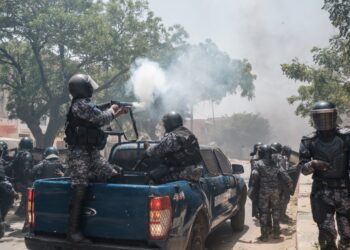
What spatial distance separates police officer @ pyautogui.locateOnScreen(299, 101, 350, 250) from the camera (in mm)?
4434

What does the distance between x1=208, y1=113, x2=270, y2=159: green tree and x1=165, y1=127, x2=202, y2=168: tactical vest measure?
60.0 m

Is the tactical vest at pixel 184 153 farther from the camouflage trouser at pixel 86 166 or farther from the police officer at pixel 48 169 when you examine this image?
the police officer at pixel 48 169

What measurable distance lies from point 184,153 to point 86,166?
1263 mm

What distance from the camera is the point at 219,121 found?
7075 cm

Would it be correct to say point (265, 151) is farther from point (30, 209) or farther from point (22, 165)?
point (22, 165)

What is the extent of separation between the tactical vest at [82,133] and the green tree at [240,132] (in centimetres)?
6086

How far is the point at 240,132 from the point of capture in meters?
66.8

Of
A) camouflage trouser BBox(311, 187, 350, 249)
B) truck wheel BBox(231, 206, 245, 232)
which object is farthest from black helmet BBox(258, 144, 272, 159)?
camouflage trouser BBox(311, 187, 350, 249)

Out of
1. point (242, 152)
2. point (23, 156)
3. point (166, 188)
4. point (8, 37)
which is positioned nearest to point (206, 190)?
point (166, 188)

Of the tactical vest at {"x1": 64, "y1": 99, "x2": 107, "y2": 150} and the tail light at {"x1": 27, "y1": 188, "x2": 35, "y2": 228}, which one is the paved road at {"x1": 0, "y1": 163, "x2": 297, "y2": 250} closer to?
the tail light at {"x1": 27, "y1": 188, "x2": 35, "y2": 228}

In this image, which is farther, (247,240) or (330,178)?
(247,240)

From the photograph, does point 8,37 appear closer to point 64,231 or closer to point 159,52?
point 159,52

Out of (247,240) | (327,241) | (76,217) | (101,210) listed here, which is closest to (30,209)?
(76,217)

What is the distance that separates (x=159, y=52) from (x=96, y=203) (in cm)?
2174
